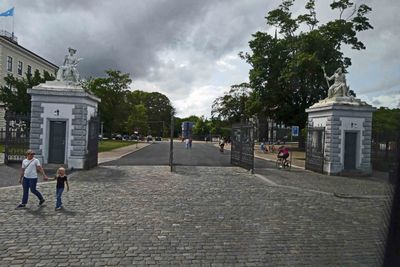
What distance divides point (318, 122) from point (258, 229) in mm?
15581

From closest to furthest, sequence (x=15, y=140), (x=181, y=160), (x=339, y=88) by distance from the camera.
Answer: (x=15, y=140), (x=339, y=88), (x=181, y=160)

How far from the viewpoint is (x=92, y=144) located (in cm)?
2083

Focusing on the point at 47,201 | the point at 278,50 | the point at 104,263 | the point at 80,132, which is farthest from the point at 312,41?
the point at 104,263

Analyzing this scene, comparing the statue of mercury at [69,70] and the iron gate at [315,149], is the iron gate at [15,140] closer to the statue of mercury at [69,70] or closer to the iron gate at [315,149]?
the statue of mercury at [69,70]

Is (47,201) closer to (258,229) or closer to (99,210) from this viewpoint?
(99,210)

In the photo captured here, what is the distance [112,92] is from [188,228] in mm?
60601

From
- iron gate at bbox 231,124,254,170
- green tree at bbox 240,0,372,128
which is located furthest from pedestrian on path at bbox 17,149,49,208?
green tree at bbox 240,0,372,128

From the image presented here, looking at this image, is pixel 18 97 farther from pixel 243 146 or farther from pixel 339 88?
pixel 339 88

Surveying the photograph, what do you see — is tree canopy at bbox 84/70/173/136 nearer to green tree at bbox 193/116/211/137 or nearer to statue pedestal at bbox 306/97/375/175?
green tree at bbox 193/116/211/137

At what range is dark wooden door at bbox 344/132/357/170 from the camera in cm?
2112

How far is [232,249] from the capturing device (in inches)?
267

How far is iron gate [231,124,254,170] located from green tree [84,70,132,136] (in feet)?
136

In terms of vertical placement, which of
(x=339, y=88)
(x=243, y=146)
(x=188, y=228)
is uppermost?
(x=339, y=88)

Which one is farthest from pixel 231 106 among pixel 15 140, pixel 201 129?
pixel 15 140
